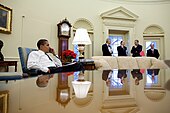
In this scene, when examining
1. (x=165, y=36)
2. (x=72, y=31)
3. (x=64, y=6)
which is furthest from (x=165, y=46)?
(x=64, y=6)

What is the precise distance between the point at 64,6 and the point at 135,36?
301 cm

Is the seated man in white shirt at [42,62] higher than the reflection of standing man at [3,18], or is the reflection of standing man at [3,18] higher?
the reflection of standing man at [3,18]

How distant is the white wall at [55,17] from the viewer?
4.73 metres

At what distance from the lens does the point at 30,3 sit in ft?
16.8

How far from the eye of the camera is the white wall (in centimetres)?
473

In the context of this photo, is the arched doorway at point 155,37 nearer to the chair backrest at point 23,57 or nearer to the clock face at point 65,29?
the clock face at point 65,29

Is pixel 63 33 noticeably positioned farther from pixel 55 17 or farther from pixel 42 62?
pixel 42 62

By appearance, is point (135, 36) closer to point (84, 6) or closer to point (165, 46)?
point (165, 46)

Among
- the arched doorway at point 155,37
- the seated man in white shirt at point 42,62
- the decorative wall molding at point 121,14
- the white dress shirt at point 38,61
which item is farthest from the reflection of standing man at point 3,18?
the arched doorway at point 155,37

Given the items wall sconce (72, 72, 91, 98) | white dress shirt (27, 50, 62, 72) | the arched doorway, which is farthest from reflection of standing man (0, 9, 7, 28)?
the arched doorway

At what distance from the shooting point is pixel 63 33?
5.38 meters

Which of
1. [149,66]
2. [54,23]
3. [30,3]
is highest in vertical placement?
[30,3]

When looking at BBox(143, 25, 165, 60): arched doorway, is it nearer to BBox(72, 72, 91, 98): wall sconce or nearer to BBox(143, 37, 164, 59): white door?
Result: BBox(143, 37, 164, 59): white door

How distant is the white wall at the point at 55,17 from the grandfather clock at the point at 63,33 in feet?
0.66
